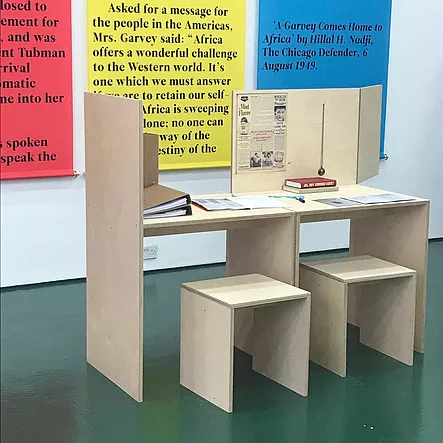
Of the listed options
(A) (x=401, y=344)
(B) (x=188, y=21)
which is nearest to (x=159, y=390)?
(A) (x=401, y=344)

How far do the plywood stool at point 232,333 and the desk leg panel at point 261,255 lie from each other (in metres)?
0.09

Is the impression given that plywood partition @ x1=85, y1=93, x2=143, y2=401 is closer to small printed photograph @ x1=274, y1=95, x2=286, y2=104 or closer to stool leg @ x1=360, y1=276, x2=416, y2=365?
small printed photograph @ x1=274, y1=95, x2=286, y2=104

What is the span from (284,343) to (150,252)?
1.81 m

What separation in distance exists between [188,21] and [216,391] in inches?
94.5

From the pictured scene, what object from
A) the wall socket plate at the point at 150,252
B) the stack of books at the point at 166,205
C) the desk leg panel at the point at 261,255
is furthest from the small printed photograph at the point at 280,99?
the wall socket plate at the point at 150,252

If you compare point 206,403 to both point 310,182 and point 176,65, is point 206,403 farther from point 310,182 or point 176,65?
point 176,65

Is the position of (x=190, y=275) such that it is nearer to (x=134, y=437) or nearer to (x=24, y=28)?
(x=24, y=28)

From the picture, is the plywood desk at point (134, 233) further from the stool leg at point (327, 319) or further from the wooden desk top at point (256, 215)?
the stool leg at point (327, 319)

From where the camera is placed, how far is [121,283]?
120 inches

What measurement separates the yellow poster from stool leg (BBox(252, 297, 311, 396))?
66.8 inches

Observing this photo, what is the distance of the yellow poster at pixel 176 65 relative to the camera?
174 inches

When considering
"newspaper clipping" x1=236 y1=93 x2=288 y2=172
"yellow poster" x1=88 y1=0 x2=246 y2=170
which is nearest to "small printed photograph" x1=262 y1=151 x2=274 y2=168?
"newspaper clipping" x1=236 y1=93 x2=288 y2=172

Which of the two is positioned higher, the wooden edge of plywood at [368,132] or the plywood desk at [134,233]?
the wooden edge of plywood at [368,132]

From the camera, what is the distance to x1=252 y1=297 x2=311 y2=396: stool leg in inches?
121
